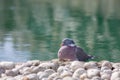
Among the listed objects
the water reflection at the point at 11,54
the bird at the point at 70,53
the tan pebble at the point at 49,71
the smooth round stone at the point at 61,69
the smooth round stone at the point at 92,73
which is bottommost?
the water reflection at the point at 11,54

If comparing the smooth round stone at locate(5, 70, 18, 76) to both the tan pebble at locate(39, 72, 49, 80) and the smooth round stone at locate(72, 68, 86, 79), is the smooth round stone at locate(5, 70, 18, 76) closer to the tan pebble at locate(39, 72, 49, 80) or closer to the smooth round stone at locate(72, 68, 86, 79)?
the tan pebble at locate(39, 72, 49, 80)

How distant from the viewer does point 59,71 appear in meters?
5.03

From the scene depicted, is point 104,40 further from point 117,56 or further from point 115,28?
point 115,28

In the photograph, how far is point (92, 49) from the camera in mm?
9133

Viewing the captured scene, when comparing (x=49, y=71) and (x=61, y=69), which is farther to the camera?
(x=61, y=69)

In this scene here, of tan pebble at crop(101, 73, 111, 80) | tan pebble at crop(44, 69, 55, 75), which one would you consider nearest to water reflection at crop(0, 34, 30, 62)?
tan pebble at crop(44, 69, 55, 75)

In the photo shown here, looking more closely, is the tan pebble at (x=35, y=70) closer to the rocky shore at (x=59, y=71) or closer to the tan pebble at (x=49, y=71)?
the rocky shore at (x=59, y=71)

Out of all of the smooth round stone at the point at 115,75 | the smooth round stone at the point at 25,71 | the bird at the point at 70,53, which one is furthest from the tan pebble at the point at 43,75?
the bird at the point at 70,53

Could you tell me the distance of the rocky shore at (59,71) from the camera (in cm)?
463

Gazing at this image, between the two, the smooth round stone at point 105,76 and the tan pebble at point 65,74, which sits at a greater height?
the tan pebble at point 65,74

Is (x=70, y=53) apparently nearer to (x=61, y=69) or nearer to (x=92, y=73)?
(x=61, y=69)

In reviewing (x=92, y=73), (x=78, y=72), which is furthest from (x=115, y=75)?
(x=78, y=72)

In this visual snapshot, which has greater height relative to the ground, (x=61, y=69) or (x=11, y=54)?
(x=61, y=69)

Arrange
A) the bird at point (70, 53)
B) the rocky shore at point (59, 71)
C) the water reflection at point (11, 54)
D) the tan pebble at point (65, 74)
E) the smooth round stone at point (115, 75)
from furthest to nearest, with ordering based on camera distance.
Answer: the water reflection at point (11, 54) → the bird at point (70, 53) → the tan pebble at point (65, 74) → the rocky shore at point (59, 71) → the smooth round stone at point (115, 75)
